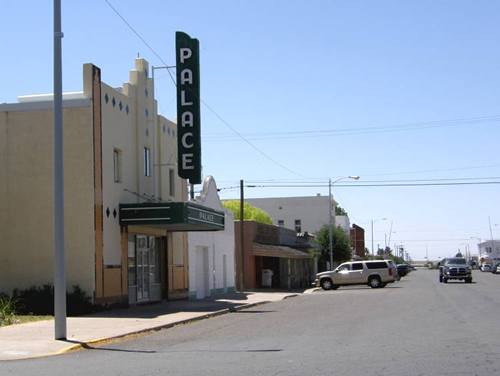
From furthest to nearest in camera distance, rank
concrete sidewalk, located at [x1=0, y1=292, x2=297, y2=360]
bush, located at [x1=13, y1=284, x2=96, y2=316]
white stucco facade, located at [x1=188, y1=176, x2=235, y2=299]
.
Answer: white stucco facade, located at [x1=188, y1=176, x2=235, y2=299] → bush, located at [x1=13, y1=284, x2=96, y2=316] → concrete sidewalk, located at [x1=0, y1=292, x2=297, y2=360]

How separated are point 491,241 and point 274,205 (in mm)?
63290

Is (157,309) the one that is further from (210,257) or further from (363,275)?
(363,275)

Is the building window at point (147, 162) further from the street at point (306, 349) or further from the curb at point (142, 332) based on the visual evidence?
the street at point (306, 349)

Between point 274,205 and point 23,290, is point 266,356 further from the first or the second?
point 274,205

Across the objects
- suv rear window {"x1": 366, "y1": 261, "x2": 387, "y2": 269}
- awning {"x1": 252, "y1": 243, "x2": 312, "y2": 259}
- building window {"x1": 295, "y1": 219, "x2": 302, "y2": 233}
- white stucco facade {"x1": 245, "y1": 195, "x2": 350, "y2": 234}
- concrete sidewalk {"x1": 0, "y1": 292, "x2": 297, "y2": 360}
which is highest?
white stucco facade {"x1": 245, "y1": 195, "x2": 350, "y2": 234}

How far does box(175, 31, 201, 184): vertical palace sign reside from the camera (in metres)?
30.7

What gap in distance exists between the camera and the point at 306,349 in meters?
14.2

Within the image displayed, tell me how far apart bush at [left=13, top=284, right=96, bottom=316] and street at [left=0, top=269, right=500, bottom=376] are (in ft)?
16.2

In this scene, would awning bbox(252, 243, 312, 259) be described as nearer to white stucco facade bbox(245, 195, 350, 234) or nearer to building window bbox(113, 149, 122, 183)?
building window bbox(113, 149, 122, 183)

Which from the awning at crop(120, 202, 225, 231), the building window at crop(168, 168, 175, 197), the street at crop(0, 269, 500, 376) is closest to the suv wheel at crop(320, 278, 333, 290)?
the building window at crop(168, 168, 175, 197)

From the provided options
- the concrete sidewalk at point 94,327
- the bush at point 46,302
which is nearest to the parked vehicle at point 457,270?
the concrete sidewalk at point 94,327

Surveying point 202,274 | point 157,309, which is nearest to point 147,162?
point 157,309

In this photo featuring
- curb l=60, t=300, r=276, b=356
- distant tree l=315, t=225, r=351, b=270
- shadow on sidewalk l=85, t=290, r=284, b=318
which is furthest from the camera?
distant tree l=315, t=225, r=351, b=270

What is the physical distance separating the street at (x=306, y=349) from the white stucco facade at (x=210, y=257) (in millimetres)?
14709
